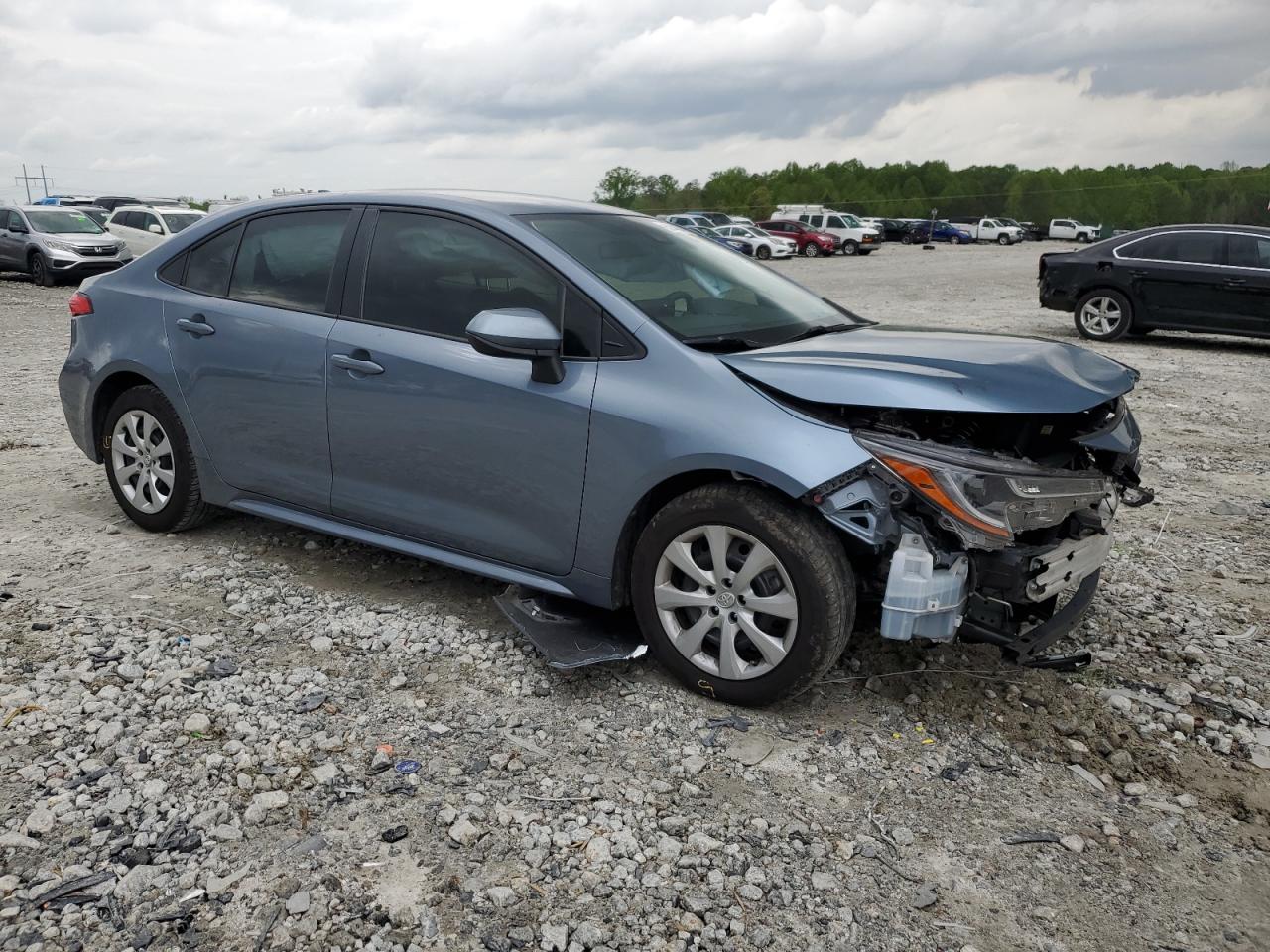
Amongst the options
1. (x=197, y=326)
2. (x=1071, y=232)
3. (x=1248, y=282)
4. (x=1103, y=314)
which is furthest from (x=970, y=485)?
(x=1071, y=232)

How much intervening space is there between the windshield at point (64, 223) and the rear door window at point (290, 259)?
20409 millimetres

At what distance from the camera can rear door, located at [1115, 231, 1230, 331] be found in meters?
12.7

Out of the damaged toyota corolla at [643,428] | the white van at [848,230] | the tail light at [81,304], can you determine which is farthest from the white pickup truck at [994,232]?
the tail light at [81,304]

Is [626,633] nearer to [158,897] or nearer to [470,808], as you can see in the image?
[470,808]

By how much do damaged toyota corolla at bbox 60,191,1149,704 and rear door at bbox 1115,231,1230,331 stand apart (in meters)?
10.0

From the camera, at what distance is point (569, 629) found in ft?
13.2

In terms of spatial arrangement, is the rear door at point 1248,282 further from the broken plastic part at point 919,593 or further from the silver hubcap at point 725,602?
the silver hubcap at point 725,602

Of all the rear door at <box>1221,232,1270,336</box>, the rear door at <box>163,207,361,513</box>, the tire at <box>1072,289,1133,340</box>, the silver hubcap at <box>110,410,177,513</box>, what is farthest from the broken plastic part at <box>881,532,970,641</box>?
the tire at <box>1072,289,1133,340</box>

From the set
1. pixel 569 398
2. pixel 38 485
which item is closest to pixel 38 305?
pixel 38 485

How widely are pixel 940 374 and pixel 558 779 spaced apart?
1736 mm

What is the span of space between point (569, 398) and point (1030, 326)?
13.3 metres

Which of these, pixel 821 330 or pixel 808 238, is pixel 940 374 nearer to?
pixel 821 330

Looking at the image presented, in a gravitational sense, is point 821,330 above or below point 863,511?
above

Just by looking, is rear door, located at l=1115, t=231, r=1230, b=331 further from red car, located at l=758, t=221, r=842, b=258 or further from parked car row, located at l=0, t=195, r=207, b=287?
red car, located at l=758, t=221, r=842, b=258
